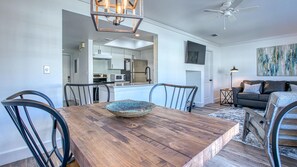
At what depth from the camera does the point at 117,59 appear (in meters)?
6.16

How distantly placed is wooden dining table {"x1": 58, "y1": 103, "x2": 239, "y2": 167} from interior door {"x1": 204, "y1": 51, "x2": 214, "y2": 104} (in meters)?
4.87

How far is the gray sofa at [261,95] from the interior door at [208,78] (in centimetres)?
96

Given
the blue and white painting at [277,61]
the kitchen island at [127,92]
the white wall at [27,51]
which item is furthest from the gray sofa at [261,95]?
the white wall at [27,51]

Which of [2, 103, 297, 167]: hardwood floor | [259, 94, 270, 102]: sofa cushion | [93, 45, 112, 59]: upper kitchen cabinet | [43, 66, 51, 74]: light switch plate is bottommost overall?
[2, 103, 297, 167]: hardwood floor

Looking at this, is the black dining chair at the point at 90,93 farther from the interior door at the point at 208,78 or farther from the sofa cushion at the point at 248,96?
the sofa cushion at the point at 248,96

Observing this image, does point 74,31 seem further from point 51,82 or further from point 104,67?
point 104,67

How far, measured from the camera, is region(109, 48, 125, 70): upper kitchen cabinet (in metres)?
6.02

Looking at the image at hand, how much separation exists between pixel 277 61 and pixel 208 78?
222 cm

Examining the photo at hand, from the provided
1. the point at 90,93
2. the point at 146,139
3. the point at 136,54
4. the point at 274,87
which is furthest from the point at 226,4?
the point at 136,54

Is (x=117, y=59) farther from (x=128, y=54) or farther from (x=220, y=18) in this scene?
(x=220, y=18)

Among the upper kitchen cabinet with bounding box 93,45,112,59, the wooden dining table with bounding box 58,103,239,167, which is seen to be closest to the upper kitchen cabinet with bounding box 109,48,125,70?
the upper kitchen cabinet with bounding box 93,45,112,59

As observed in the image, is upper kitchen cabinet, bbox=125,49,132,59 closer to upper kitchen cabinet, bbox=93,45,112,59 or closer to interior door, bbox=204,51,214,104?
upper kitchen cabinet, bbox=93,45,112,59

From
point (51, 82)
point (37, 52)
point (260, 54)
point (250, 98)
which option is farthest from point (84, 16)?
point (260, 54)

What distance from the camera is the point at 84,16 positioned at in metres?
2.62
